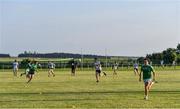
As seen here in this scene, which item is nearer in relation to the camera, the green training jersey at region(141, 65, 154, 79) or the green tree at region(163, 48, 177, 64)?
the green training jersey at region(141, 65, 154, 79)

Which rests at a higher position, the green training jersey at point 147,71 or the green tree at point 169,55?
the green tree at point 169,55

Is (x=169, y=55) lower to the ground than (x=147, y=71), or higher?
higher

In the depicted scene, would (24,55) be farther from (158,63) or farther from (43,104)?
(43,104)

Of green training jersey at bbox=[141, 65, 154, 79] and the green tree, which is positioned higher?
the green tree

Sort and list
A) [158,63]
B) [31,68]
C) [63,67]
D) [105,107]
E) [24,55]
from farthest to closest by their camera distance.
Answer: [24,55] < [158,63] < [63,67] < [31,68] < [105,107]

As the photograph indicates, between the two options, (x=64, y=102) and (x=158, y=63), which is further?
(x=158, y=63)

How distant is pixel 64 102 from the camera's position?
21.9 meters

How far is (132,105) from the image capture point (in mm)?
20547

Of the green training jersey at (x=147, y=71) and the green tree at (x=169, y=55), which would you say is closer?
the green training jersey at (x=147, y=71)

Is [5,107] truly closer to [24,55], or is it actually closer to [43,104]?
[43,104]

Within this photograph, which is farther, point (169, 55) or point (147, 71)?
point (169, 55)

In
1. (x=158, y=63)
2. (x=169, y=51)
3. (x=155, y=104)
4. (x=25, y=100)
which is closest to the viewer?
(x=155, y=104)

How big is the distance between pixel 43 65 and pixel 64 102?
8404cm

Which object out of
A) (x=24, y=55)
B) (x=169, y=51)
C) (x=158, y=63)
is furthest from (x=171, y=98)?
(x=24, y=55)
